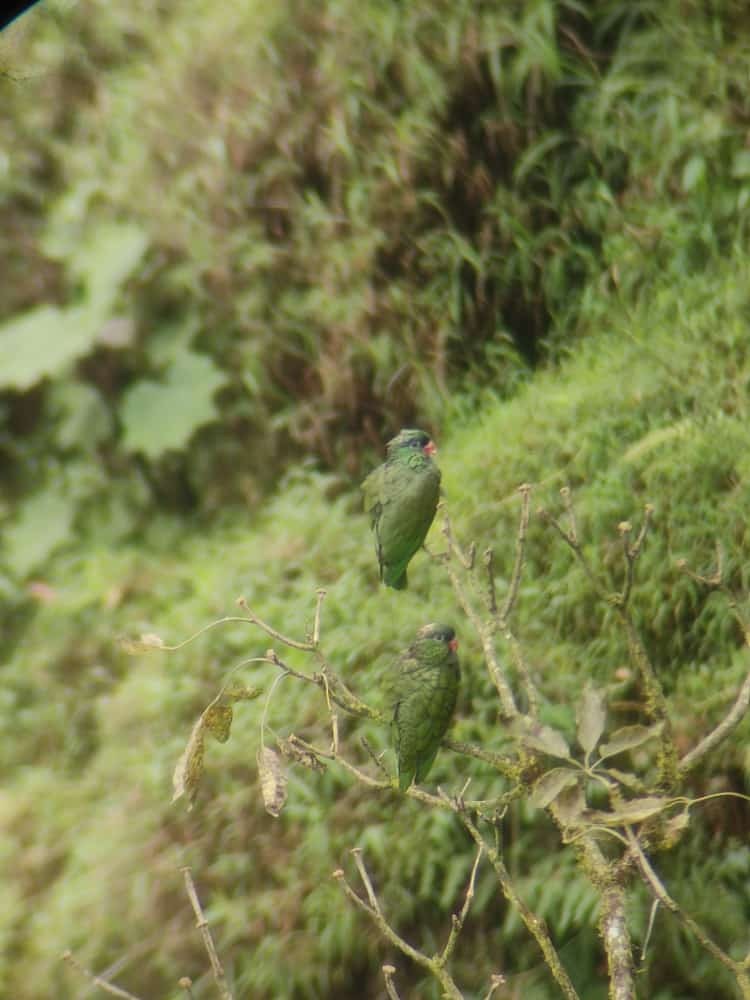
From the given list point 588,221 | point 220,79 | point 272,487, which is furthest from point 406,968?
point 220,79

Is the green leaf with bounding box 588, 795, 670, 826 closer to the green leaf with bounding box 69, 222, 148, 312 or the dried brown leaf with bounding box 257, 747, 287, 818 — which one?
the dried brown leaf with bounding box 257, 747, 287, 818

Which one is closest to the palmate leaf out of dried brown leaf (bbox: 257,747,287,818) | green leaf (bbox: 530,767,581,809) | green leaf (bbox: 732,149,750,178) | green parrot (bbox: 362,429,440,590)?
green leaf (bbox: 732,149,750,178)

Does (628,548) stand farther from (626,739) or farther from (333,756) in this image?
(333,756)

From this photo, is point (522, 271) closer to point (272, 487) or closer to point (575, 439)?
point (575, 439)

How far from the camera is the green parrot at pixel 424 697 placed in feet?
5.02

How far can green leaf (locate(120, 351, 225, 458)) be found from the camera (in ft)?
11.1

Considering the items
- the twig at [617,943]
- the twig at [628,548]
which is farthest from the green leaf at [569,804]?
the twig at [628,548]

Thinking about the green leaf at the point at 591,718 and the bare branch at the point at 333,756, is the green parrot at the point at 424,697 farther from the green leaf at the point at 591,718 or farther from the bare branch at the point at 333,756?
the green leaf at the point at 591,718

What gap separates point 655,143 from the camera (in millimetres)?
2758

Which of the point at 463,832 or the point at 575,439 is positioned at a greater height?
the point at 575,439

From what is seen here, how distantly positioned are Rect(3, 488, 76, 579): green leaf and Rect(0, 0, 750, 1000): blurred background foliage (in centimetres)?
1

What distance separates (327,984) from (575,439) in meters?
1.24

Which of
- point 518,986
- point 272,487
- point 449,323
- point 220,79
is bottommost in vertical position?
point 518,986

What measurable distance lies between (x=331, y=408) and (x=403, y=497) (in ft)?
5.36
